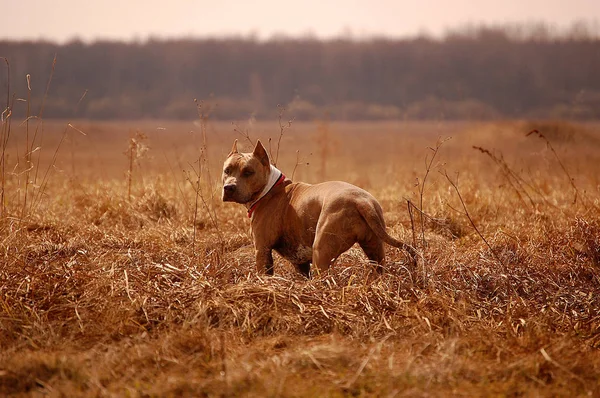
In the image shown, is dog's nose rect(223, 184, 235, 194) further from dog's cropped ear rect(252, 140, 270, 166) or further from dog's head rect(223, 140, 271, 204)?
dog's cropped ear rect(252, 140, 270, 166)

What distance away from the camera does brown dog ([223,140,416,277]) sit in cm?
501

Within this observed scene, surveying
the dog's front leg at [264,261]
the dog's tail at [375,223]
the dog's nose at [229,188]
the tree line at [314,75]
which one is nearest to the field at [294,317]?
the dog's front leg at [264,261]

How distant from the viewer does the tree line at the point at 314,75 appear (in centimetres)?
4178

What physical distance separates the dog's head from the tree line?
3208cm

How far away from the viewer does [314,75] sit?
5166cm

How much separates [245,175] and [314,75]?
46934mm

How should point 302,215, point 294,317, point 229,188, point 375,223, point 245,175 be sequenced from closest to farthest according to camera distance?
point 294,317 < point 375,223 < point 302,215 < point 229,188 < point 245,175

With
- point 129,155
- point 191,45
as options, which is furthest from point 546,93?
point 129,155

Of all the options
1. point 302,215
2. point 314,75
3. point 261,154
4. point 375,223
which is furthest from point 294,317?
point 314,75

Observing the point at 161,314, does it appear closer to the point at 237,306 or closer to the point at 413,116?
the point at 237,306

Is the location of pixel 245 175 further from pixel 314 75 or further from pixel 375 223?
pixel 314 75

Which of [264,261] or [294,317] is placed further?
[264,261]

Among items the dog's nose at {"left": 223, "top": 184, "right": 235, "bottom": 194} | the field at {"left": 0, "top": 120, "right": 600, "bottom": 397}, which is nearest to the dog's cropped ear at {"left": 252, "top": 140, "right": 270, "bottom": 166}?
the dog's nose at {"left": 223, "top": 184, "right": 235, "bottom": 194}

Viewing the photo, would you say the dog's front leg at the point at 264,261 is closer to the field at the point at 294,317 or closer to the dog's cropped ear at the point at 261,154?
the field at the point at 294,317
